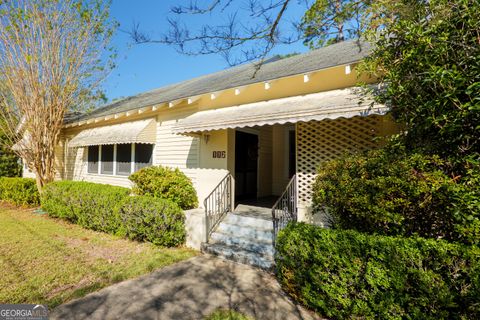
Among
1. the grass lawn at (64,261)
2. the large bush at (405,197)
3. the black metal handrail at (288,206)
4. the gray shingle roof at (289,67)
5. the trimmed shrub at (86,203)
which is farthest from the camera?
the trimmed shrub at (86,203)

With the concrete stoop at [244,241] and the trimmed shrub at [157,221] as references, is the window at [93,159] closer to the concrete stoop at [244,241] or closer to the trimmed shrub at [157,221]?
the trimmed shrub at [157,221]

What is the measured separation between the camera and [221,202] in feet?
27.9

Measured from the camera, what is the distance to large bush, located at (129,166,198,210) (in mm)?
8680

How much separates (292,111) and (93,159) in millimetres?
12564

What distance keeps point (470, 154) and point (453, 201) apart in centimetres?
79

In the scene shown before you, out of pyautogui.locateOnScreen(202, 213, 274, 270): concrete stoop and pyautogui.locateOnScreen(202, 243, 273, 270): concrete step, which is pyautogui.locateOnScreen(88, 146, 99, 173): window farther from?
pyautogui.locateOnScreen(202, 243, 273, 270): concrete step

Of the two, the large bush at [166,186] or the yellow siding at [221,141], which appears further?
the large bush at [166,186]

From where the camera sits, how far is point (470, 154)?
373 centimetres

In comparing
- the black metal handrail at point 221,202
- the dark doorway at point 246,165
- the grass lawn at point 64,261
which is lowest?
the grass lawn at point 64,261

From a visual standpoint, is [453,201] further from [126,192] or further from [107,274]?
[126,192]

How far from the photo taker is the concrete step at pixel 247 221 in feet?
24.0

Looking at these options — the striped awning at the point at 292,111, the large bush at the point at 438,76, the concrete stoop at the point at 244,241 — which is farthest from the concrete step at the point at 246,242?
the large bush at the point at 438,76

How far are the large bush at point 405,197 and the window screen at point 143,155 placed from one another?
28.7 feet

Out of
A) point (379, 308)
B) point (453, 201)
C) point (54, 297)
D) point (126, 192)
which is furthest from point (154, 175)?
point (453, 201)
